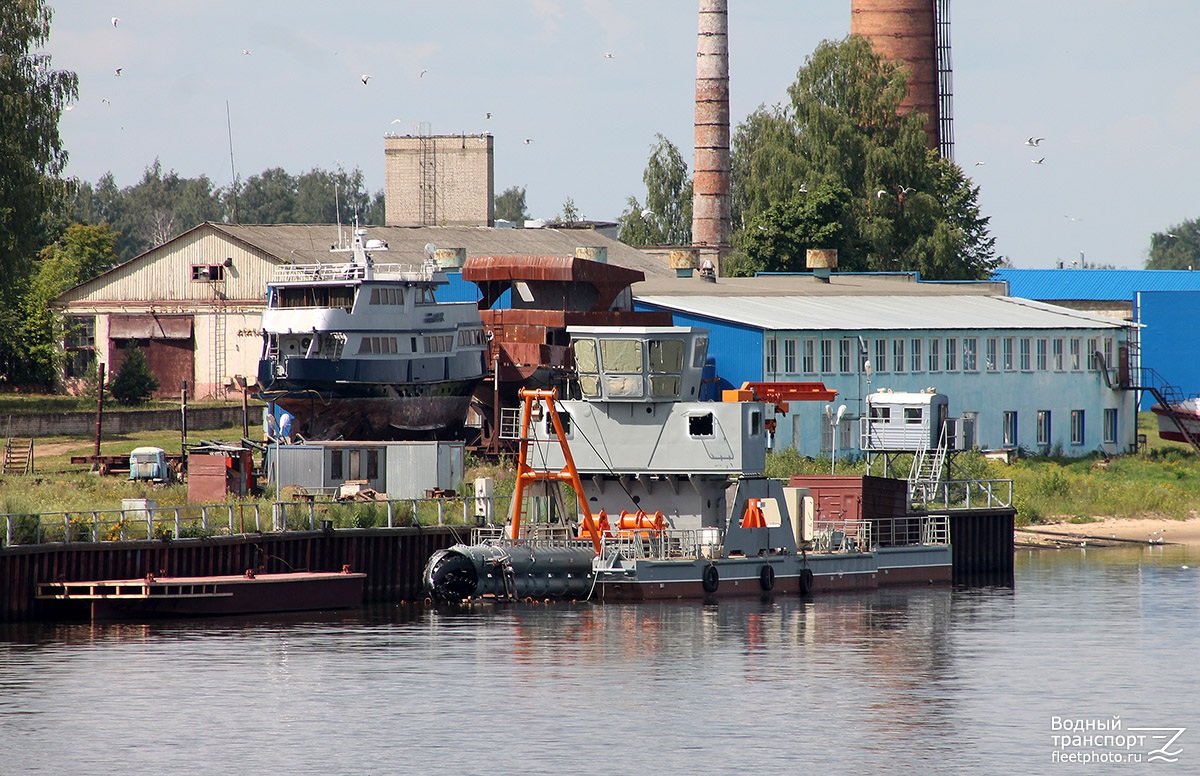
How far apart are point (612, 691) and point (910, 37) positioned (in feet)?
265

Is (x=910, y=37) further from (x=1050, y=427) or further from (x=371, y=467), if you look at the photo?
(x=371, y=467)

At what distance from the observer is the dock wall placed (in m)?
45.2

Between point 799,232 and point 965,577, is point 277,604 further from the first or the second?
point 799,232

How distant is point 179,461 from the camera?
59.2 meters

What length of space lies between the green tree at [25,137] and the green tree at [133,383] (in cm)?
936

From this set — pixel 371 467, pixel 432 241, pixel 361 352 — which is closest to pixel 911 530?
pixel 371 467

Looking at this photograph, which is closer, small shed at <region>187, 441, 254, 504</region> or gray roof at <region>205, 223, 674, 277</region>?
small shed at <region>187, 441, 254, 504</region>

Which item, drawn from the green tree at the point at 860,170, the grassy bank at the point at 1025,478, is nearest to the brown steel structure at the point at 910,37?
the green tree at the point at 860,170

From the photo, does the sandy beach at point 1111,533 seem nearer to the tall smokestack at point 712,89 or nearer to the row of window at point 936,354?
the row of window at point 936,354

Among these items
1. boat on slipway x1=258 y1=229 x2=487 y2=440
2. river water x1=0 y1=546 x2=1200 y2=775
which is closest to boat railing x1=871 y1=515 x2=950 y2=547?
river water x1=0 y1=546 x2=1200 y2=775

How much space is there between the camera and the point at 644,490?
2085 inches

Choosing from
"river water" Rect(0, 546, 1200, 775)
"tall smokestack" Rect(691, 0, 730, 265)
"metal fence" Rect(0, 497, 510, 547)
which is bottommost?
"river water" Rect(0, 546, 1200, 775)

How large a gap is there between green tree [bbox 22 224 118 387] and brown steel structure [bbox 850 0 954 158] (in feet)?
150

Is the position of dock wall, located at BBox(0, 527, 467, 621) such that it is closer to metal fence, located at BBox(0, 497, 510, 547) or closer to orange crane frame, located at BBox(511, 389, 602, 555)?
metal fence, located at BBox(0, 497, 510, 547)
